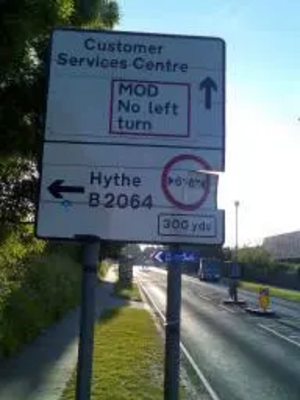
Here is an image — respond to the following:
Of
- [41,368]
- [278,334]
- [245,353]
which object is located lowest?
[41,368]

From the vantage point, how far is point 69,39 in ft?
13.4

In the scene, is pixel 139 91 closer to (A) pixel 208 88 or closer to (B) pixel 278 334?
(A) pixel 208 88

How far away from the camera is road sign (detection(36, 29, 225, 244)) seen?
3900mm

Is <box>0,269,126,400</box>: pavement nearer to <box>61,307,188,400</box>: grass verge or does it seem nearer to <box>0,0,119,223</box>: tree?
<box>61,307,188,400</box>: grass verge

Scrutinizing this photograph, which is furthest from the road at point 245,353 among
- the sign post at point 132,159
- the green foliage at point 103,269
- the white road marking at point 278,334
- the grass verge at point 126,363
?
the green foliage at point 103,269

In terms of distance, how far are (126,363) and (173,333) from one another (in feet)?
40.1

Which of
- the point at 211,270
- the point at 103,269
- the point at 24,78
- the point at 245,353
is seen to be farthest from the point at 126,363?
the point at 211,270

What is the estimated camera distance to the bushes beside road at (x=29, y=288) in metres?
10.2

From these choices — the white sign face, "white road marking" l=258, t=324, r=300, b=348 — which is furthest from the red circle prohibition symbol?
"white road marking" l=258, t=324, r=300, b=348

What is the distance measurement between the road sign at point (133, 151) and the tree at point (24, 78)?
119 centimetres

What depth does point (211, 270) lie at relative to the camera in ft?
292

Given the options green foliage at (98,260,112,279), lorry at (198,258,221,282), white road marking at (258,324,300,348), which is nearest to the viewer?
white road marking at (258,324,300,348)

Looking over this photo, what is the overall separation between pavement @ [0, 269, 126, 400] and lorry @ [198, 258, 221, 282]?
68.0 m

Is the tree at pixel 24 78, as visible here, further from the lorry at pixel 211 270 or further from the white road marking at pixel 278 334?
the lorry at pixel 211 270
